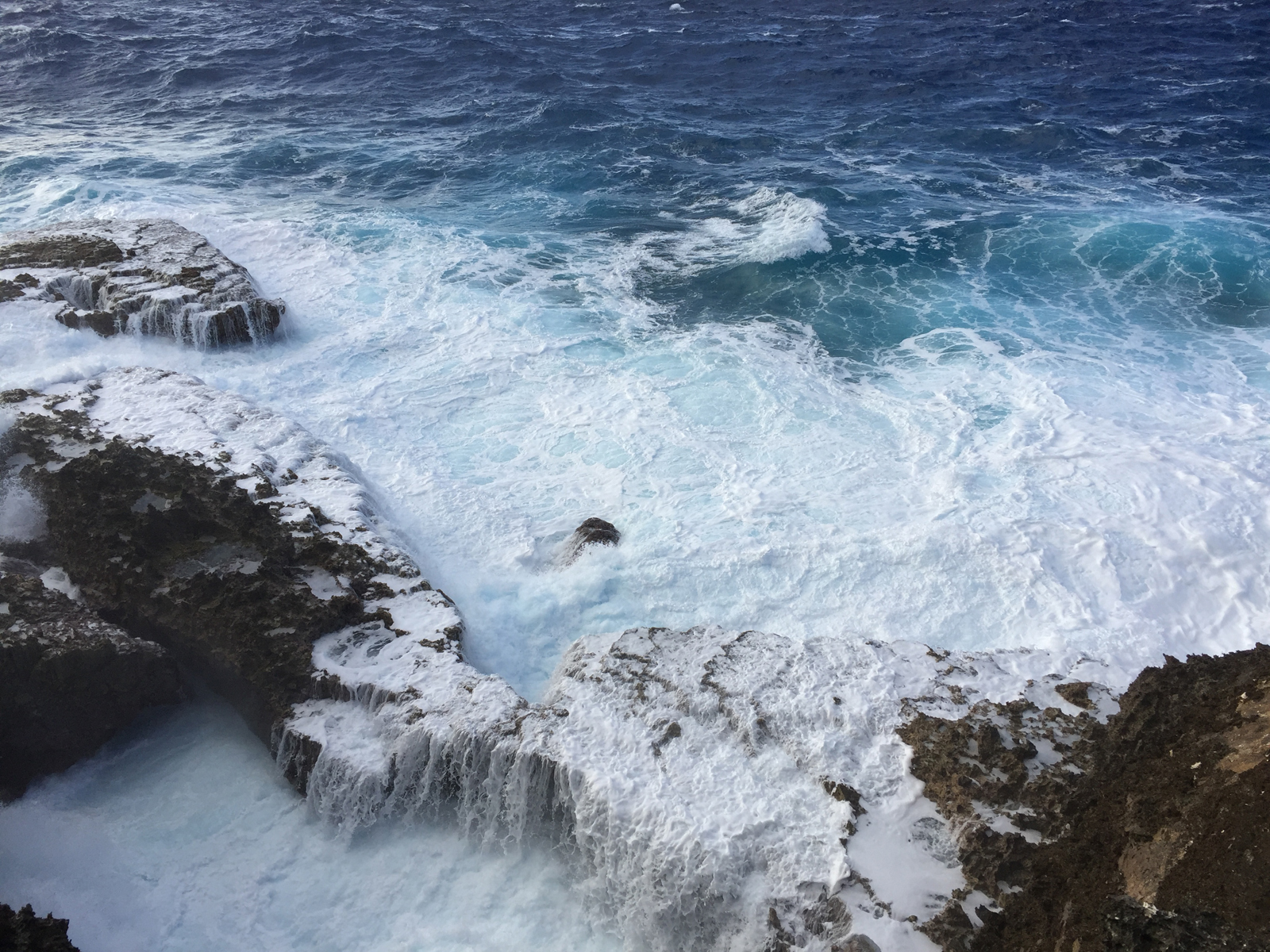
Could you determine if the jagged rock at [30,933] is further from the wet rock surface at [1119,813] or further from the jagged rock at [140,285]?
the jagged rock at [140,285]

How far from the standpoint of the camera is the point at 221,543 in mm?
8609

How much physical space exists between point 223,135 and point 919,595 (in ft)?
71.6

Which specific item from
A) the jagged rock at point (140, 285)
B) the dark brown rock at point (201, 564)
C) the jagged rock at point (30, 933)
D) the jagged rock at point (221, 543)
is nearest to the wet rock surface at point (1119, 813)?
the jagged rock at point (221, 543)

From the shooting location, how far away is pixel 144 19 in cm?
3341

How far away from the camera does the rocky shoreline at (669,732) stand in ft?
17.4

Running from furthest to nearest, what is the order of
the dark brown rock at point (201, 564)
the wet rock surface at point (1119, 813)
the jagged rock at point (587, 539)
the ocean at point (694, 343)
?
1. the jagged rock at point (587, 539)
2. the ocean at point (694, 343)
3. the dark brown rock at point (201, 564)
4. the wet rock surface at point (1119, 813)

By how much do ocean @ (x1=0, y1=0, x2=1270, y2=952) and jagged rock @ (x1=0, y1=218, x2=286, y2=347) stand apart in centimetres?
51

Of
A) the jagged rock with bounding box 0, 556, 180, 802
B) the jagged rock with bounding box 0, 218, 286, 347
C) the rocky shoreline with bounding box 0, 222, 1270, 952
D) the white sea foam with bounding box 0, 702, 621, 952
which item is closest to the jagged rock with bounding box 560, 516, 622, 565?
the rocky shoreline with bounding box 0, 222, 1270, 952

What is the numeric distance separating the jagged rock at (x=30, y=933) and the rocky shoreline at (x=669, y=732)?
1.79 m

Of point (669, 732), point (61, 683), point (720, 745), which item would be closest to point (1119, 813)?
point (720, 745)

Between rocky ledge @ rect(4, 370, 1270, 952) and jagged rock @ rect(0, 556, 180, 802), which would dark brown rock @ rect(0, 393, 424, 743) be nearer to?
rocky ledge @ rect(4, 370, 1270, 952)

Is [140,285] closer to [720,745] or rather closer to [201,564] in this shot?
[201,564]

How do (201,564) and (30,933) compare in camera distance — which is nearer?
(30,933)

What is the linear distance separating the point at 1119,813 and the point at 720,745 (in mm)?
2735
